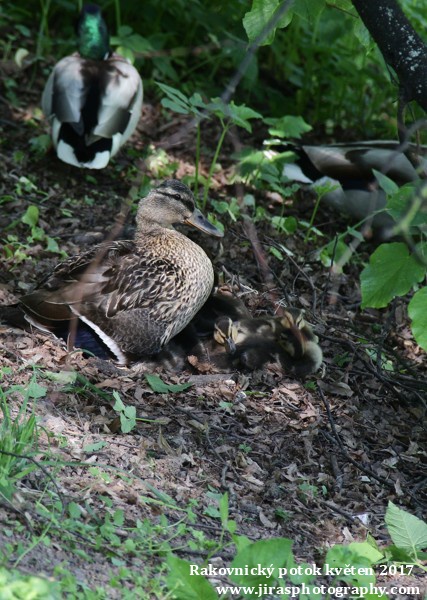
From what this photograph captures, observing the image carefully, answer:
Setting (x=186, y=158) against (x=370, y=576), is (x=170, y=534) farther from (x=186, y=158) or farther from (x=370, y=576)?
(x=186, y=158)

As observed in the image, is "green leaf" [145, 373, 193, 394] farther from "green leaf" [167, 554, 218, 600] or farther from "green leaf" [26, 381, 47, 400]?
"green leaf" [167, 554, 218, 600]

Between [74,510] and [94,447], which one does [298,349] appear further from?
[74,510]

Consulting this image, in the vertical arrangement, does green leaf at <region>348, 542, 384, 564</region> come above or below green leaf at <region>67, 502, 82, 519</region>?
above

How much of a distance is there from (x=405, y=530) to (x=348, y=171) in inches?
149

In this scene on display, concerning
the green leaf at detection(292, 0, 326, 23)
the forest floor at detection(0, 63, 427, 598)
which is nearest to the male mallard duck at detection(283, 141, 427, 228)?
the forest floor at detection(0, 63, 427, 598)

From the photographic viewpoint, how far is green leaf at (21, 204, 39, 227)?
5973 mm

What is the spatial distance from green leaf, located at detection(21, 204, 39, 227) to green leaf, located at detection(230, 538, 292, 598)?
11.2 ft

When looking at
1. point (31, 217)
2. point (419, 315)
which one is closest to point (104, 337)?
point (31, 217)

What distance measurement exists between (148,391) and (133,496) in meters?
1.04

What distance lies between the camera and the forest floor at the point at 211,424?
348cm

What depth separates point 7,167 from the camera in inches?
263

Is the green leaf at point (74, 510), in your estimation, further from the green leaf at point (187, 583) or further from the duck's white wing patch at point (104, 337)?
the duck's white wing patch at point (104, 337)

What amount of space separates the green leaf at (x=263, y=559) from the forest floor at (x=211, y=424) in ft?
0.98

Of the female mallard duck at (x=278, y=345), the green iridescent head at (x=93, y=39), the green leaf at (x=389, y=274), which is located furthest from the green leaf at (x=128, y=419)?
the green iridescent head at (x=93, y=39)
